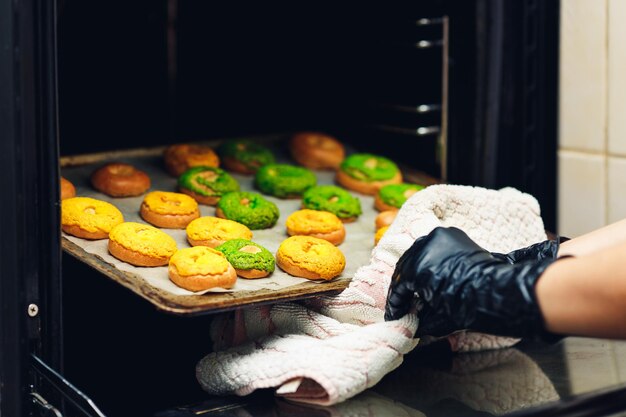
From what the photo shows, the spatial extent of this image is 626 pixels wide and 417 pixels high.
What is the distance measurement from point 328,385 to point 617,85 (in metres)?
0.98

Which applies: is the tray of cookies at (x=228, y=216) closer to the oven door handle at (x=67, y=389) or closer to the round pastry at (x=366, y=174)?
the round pastry at (x=366, y=174)

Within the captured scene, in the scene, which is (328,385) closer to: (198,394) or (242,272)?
(242,272)

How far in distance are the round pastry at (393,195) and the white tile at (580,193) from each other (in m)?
0.34

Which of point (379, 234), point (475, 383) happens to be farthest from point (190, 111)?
point (475, 383)

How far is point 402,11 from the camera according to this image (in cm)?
212

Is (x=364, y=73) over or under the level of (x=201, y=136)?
over

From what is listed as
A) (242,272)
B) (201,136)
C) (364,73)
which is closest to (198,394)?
(242,272)

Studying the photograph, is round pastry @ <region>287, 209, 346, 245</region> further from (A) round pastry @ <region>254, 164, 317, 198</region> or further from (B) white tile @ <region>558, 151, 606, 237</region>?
(B) white tile @ <region>558, 151, 606, 237</region>

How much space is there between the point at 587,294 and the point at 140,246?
2.57 feet

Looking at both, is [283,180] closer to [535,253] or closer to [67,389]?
[535,253]

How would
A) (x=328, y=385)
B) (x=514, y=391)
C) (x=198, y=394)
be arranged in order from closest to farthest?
(x=328, y=385)
(x=514, y=391)
(x=198, y=394)

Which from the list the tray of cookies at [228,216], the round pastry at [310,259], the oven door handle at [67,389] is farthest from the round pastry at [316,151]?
the oven door handle at [67,389]

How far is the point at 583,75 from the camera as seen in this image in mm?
1941

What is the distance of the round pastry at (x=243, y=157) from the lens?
2.17 metres
